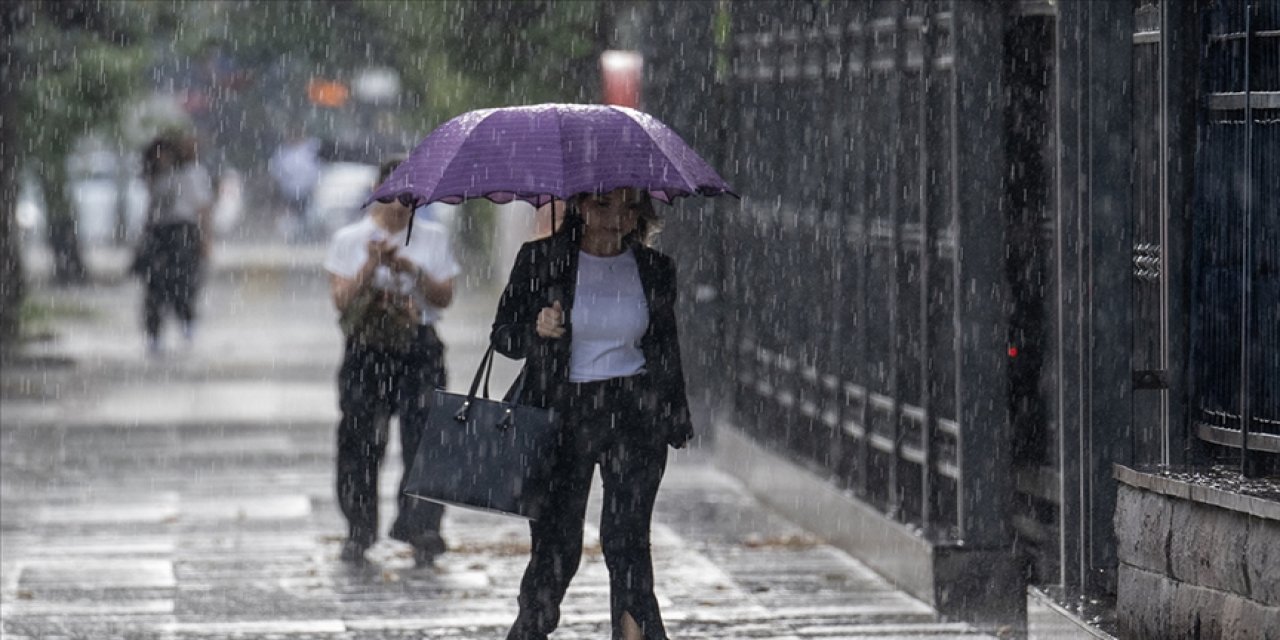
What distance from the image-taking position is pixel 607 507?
295 inches

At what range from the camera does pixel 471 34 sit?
1839 centimetres

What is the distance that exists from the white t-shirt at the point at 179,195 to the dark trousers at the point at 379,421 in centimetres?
1015

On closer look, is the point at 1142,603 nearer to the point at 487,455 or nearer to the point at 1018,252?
the point at 487,455

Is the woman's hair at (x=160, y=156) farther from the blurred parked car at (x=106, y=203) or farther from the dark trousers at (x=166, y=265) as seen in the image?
the blurred parked car at (x=106, y=203)

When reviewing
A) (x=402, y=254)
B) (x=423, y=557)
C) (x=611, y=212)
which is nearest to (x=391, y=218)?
(x=402, y=254)

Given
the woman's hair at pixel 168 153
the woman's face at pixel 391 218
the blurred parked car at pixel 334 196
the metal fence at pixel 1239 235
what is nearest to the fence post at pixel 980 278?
the metal fence at pixel 1239 235

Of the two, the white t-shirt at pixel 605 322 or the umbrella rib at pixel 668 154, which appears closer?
the umbrella rib at pixel 668 154

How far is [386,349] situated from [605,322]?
265 cm

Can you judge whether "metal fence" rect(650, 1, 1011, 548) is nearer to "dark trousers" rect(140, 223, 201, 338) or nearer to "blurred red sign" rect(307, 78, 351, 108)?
"dark trousers" rect(140, 223, 201, 338)

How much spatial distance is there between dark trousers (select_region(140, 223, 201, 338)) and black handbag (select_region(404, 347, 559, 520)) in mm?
13271

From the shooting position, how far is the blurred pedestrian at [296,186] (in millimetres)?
48281

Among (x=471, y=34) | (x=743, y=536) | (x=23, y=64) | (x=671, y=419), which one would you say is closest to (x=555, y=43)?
(x=471, y=34)

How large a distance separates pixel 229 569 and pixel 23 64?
32.9 feet

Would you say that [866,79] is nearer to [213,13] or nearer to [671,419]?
[671,419]
